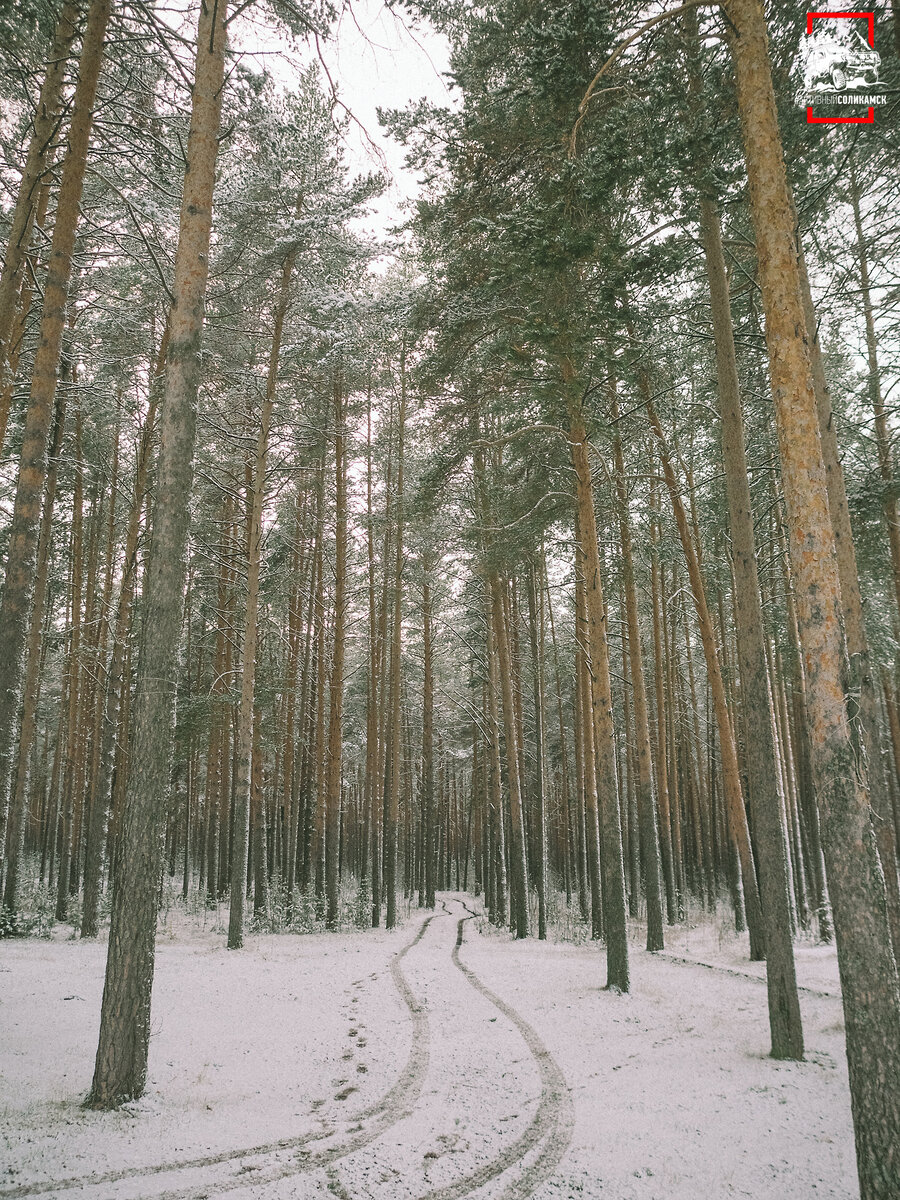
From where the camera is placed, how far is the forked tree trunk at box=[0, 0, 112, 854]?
6.40 metres

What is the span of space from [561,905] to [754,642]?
22.5 m

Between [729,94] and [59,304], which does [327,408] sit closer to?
[59,304]

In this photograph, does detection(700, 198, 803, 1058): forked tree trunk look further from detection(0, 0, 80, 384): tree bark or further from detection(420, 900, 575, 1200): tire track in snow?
detection(0, 0, 80, 384): tree bark

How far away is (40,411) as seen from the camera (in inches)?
264

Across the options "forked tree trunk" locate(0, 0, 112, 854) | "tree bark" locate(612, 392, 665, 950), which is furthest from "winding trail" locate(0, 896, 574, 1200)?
"tree bark" locate(612, 392, 665, 950)

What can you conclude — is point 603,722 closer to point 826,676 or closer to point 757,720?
point 757,720

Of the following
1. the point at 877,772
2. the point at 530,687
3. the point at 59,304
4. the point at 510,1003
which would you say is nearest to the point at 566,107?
the point at 59,304

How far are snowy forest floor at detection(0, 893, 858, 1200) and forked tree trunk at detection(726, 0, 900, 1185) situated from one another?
28.8 inches

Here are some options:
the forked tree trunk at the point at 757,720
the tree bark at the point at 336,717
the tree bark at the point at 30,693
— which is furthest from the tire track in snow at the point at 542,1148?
the tree bark at the point at 30,693

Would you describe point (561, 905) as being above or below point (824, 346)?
below

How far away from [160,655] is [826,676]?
15.9 ft

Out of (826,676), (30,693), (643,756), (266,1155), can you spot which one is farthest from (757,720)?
(30,693)

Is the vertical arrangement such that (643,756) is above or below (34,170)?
below

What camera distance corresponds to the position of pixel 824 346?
12.1 meters
